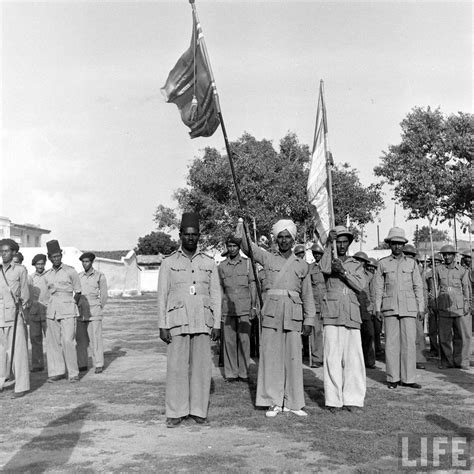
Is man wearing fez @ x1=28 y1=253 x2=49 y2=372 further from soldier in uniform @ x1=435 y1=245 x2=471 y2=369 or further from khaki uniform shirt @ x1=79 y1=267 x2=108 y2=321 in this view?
soldier in uniform @ x1=435 y1=245 x2=471 y2=369

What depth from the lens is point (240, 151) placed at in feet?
108

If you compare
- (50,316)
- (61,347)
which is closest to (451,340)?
(61,347)

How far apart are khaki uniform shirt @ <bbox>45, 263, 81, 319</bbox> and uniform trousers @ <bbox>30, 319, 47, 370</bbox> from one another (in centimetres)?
141

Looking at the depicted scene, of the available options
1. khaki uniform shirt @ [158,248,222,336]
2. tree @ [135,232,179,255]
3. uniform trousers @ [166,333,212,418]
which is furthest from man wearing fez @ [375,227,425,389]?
tree @ [135,232,179,255]

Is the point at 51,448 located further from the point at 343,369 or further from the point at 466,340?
the point at 466,340

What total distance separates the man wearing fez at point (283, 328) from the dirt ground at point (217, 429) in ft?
0.77

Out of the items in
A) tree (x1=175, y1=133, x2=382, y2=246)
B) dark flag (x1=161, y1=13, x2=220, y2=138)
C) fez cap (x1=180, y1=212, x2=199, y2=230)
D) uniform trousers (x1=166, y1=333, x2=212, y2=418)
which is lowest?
uniform trousers (x1=166, y1=333, x2=212, y2=418)

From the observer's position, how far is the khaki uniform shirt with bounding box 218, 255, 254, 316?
9641 millimetres

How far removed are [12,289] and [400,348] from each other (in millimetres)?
5350

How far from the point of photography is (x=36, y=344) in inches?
433

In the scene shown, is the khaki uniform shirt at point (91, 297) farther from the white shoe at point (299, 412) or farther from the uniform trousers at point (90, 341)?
the white shoe at point (299, 412)

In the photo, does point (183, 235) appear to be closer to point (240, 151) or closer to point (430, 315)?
point (430, 315)

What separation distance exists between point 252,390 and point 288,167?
83.8 ft

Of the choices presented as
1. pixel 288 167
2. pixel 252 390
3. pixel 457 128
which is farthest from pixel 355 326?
pixel 288 167
